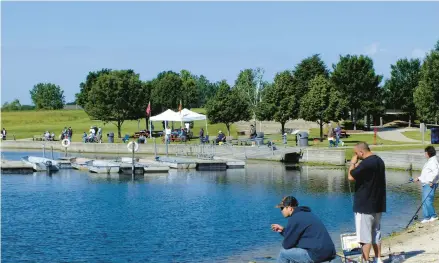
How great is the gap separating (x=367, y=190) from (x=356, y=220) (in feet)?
2.59

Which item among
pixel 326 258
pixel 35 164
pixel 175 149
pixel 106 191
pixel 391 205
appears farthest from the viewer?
pixel 175 149

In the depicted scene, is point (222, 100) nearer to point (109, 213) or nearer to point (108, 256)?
point (109, 213)

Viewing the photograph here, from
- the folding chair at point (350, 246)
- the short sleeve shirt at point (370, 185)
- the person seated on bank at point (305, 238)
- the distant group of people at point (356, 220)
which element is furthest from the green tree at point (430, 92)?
the person seated on bank at point (305, 238)

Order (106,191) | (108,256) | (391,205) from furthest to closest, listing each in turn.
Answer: (106,191), (391,205), (108,256)

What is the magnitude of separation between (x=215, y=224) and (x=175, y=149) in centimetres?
3636

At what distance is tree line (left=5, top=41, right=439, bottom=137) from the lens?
2640 inches

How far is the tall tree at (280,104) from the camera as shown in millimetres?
73375

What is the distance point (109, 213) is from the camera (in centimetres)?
3025

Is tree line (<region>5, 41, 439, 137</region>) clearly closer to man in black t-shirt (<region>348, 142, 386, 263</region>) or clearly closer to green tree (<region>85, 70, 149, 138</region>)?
green tree (<region>85, 70, 149, 138</region>)

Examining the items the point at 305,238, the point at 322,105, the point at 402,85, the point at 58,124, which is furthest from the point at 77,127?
the point at 305,238

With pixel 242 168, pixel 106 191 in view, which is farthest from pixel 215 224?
pixel 242 168

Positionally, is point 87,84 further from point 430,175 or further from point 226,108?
point 430,175

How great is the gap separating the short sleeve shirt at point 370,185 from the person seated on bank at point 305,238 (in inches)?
56.9

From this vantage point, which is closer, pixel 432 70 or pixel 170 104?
pixel 432 70
